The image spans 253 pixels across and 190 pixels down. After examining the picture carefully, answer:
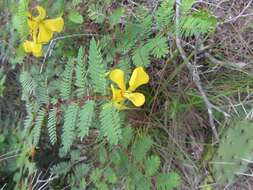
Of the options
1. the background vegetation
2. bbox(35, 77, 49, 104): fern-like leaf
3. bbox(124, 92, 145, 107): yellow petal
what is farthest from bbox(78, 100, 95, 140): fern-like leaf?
bbox(35, 77, 49, 104): fern-like leaf

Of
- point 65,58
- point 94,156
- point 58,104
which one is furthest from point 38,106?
point 94,156

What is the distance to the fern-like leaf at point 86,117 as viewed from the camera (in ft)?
4.27

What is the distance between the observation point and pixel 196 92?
1.68m

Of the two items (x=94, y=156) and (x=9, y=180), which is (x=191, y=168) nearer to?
(x=94, y=156)

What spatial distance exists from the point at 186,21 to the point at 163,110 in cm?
58

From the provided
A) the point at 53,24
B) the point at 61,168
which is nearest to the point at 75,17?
the point at 53,24

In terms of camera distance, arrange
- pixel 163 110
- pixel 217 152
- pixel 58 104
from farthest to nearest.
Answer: pixel 163 110 < pixel 217 152 < pixel 58 104

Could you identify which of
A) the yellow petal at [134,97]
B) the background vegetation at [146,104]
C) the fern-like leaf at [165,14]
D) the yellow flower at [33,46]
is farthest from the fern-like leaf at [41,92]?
the fern-like leaf at [165,14]

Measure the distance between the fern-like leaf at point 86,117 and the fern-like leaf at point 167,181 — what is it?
1.27ft

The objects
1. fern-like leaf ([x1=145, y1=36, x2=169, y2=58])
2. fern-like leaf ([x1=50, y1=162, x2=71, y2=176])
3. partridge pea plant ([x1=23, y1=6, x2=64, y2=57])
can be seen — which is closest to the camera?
fern-like leaf ([x1=145, y1=36, x2=169, y2=58])

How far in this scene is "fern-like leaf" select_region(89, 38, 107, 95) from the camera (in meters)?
1.26

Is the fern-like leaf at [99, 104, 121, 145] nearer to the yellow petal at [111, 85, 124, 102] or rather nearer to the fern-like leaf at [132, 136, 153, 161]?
the yellow petal at [111, 85, 124, 102]

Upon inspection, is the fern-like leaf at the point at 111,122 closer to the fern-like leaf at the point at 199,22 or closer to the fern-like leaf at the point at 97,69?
the fern-like leaf at the point at 97,69

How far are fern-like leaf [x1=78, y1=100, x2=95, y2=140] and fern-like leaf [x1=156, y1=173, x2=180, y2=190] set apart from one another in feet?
1.27
